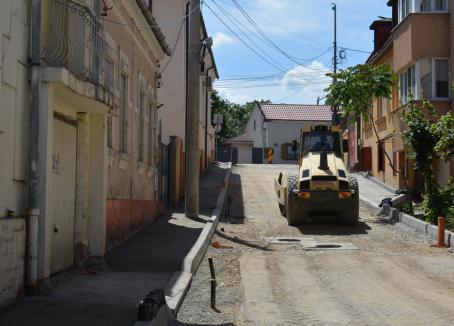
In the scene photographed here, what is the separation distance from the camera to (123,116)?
13.5 meters

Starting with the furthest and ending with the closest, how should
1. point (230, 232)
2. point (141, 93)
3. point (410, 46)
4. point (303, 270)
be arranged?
point (410, 46), point (230, 232), point (141, 93), point (303, 270)

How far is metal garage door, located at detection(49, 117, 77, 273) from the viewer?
941 centimetres

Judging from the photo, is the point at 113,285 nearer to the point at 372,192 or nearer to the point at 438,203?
the point at 438,203

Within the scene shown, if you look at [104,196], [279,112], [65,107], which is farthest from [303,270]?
[279,112]

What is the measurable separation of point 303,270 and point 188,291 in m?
3.22

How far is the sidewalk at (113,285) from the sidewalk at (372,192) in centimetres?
1009

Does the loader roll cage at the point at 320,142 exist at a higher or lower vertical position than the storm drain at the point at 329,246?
higher

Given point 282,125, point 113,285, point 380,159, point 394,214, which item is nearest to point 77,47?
point 113,285

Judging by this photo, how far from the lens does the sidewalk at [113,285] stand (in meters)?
6.84

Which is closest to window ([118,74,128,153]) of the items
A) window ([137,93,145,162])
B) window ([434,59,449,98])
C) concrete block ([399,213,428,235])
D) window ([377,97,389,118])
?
window ([137,93,145,162])

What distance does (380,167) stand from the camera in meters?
29.9

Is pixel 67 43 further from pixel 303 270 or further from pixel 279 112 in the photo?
pixel 279 112

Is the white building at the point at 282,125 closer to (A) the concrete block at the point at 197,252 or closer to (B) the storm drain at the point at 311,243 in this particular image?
(B) the storm drain at the point at 311,243

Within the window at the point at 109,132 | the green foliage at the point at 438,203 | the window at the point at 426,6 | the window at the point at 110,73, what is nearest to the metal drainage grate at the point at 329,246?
the green foliage at the point at 438,203
